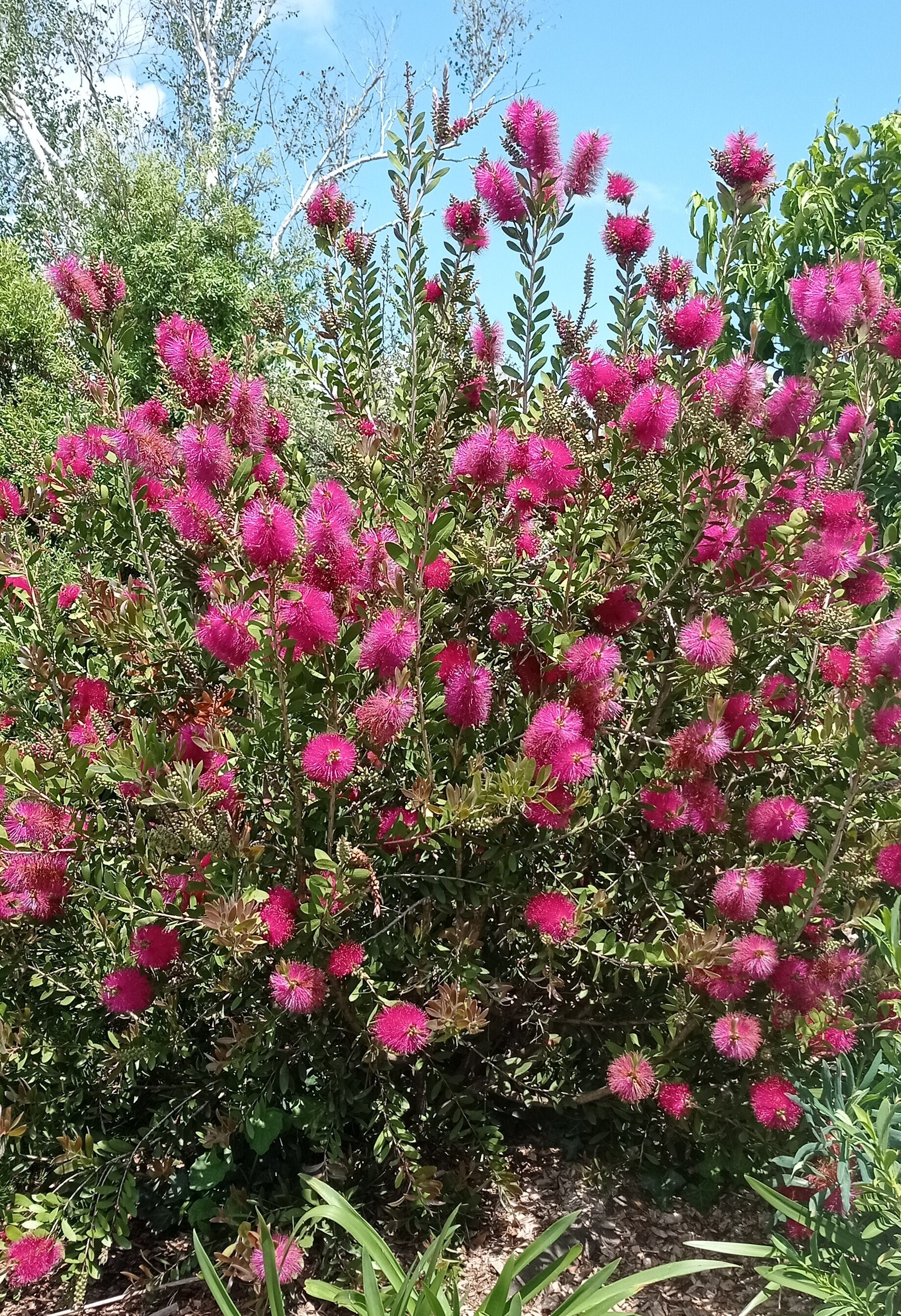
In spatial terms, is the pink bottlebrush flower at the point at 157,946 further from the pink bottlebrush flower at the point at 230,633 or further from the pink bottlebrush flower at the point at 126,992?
the pink bottlebrush flower at the point at 230,633

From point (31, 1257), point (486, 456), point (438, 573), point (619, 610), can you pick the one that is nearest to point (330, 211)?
point (486, 456)

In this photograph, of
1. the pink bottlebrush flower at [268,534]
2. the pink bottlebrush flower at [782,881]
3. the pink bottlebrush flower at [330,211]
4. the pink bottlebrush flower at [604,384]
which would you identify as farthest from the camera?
the pink bottlebrush flower at [330,211]

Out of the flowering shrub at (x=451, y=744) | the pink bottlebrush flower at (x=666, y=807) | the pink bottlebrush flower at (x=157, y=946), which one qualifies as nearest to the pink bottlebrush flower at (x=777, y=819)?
the flowering shrub at (x=451, y=744)

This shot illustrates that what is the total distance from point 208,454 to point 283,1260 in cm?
148

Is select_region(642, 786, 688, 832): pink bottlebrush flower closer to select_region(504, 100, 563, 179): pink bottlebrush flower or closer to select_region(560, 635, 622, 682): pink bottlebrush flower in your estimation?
select_region(560, 635, 622, 682): pink bottlebrush flower

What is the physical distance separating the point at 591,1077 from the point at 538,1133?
0.99ft

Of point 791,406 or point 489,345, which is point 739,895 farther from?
point 489,345

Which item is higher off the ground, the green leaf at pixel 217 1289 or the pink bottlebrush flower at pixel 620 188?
the pink bottlebrush flower at pixel 620 188

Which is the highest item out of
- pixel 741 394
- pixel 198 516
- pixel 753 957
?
pixel 741 394

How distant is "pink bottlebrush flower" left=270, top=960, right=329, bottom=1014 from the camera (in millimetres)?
1747

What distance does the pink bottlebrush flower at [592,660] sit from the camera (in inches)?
71.5

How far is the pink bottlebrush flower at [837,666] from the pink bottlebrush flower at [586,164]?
1242mm

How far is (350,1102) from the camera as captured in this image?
6.90 ft

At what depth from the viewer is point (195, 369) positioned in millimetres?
1803
